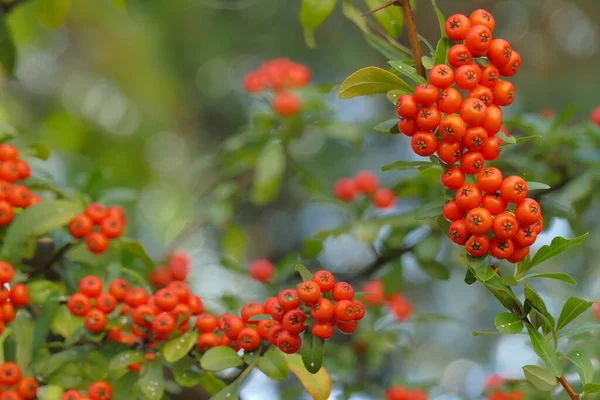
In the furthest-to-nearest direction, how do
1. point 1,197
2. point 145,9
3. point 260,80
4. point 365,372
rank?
point 145,9 < point 260,80 < point 365,372 < point 1,197

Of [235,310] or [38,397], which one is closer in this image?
[38,397]

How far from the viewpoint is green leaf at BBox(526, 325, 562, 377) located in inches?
41.8

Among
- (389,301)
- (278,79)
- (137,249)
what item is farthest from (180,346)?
(278,79)

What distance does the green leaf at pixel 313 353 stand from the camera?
1144 millimetres

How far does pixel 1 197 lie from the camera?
153 centimetres

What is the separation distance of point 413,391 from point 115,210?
906 mm

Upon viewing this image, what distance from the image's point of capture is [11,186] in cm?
156

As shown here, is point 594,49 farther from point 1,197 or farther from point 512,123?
point 1,197

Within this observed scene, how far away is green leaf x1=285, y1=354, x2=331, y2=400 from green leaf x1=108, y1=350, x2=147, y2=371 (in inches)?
11.8

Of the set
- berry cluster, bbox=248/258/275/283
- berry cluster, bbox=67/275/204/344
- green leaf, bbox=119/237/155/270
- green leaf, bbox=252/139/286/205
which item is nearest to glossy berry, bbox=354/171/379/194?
green leaf, bbox=252/139/286/205

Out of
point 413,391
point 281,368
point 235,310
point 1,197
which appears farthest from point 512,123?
point 1,197

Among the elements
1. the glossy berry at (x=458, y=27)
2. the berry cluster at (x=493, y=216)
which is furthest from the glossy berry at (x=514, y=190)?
the glossy berry at (x=458, y=27)

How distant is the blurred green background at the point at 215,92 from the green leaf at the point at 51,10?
5.38 feet

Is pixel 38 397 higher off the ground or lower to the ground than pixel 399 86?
lower
